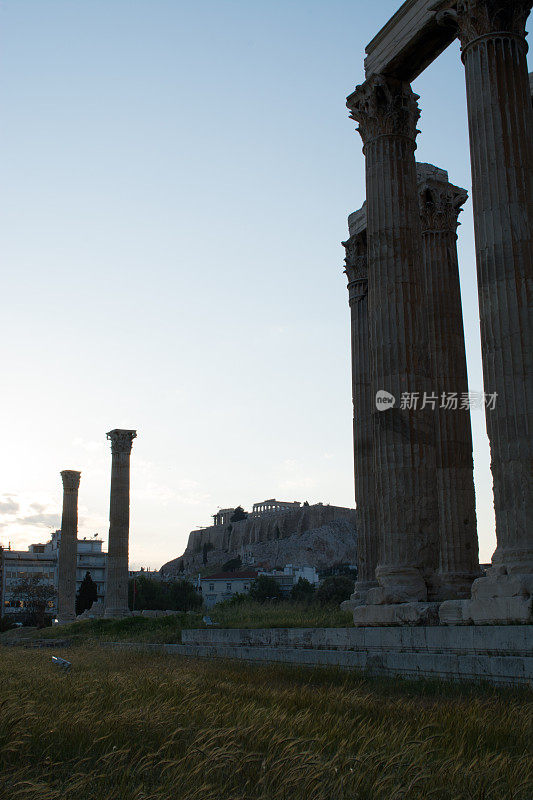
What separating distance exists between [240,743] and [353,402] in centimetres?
2146


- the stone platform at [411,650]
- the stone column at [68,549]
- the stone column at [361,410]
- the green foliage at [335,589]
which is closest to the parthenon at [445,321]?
the stone column at [361,410]

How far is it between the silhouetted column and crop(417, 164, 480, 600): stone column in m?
4.91

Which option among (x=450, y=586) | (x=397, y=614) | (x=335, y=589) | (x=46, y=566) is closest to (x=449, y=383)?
(x=450, y=586)

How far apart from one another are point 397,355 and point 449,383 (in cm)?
473

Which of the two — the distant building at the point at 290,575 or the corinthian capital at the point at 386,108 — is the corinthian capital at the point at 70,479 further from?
the distant building at the point at 290,575

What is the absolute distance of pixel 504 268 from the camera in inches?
627

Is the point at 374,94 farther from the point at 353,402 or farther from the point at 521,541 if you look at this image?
the point at 521,541

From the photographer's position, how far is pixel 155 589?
100 metres

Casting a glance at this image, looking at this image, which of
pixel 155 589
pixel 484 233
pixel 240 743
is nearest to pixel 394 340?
pixel 484 233

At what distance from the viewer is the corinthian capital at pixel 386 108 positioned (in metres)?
20.8

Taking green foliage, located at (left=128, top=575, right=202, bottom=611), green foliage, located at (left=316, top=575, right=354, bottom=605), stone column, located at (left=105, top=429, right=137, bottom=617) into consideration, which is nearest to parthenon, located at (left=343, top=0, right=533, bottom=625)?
stone column, located at (left=105, top=429, right=137, bottom=617)

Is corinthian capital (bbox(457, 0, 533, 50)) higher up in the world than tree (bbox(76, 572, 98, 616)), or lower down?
higher up

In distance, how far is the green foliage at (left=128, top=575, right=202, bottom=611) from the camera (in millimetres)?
91062

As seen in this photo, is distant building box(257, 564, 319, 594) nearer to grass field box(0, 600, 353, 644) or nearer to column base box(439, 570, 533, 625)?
grass field box(0, 600, 353, 644)
